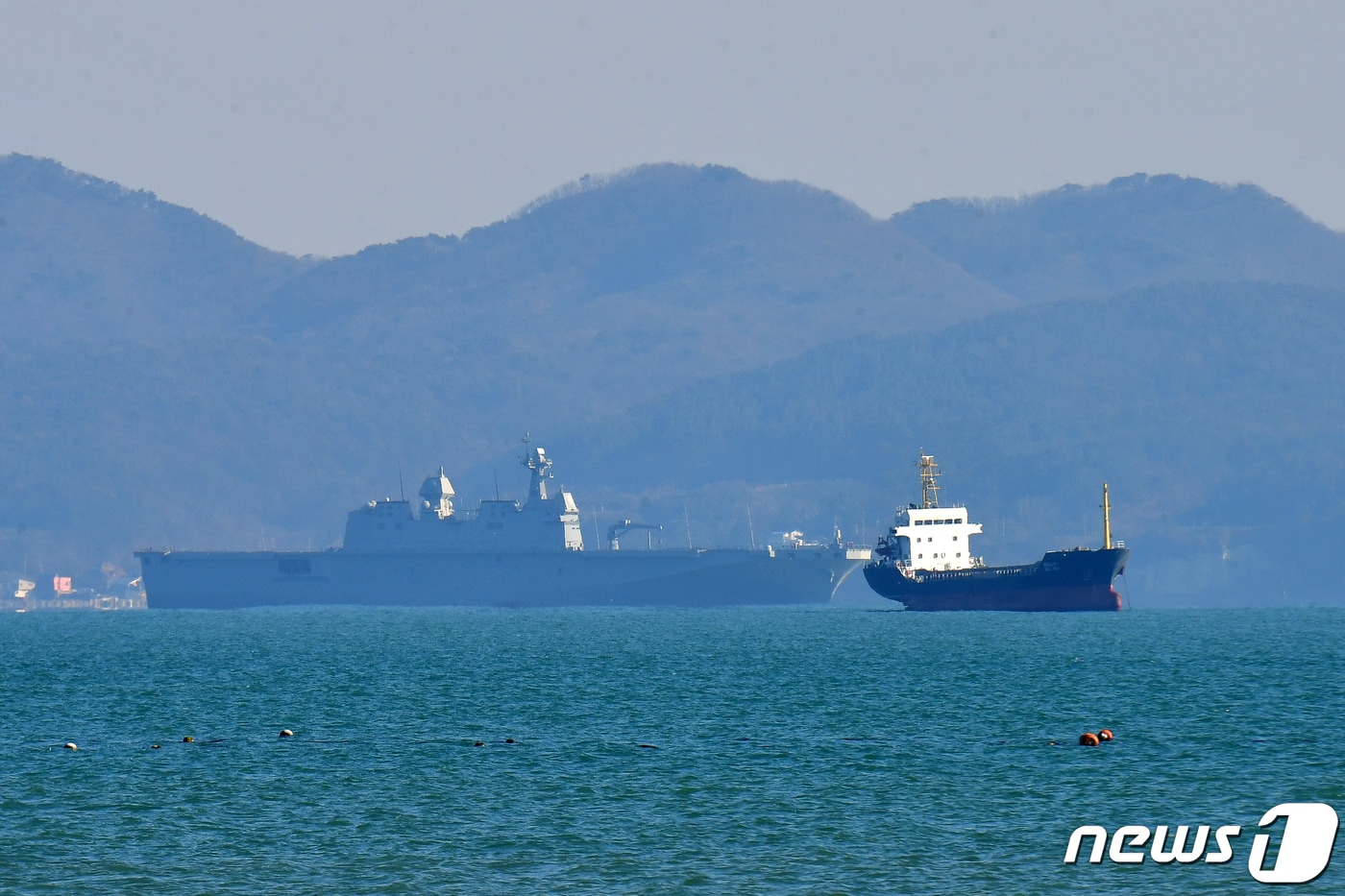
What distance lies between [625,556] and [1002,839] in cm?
11215

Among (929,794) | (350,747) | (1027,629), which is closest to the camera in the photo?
(929,794)

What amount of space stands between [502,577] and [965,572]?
47.8 meters

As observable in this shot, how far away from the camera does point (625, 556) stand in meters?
143

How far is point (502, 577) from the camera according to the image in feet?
491

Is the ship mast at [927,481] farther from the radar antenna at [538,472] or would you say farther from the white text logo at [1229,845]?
the white text logo at [1229,845]

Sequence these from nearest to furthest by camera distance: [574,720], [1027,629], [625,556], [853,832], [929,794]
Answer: [853,832] < [929,794] < [574,720] < [1027,629] < [625,556]

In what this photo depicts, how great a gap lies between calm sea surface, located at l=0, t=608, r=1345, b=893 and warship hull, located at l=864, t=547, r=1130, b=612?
32.9 metres

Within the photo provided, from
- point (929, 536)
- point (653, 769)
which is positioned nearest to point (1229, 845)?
point (653, 769)

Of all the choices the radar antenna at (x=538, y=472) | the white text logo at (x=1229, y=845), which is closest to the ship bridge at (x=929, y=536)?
the radar antenna at (x=538, y=472)

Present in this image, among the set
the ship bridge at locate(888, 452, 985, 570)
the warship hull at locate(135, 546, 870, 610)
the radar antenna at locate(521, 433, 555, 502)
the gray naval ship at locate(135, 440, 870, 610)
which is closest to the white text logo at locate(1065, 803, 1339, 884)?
the ship bridge at locate(888, 452, 985, 570)

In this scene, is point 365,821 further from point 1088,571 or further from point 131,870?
point 1088,571

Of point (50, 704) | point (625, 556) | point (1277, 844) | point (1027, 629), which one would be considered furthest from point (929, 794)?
point (625, 556)

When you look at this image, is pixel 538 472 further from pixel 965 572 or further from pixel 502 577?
pixel 965 572

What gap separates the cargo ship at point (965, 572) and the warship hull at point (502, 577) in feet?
58.2
